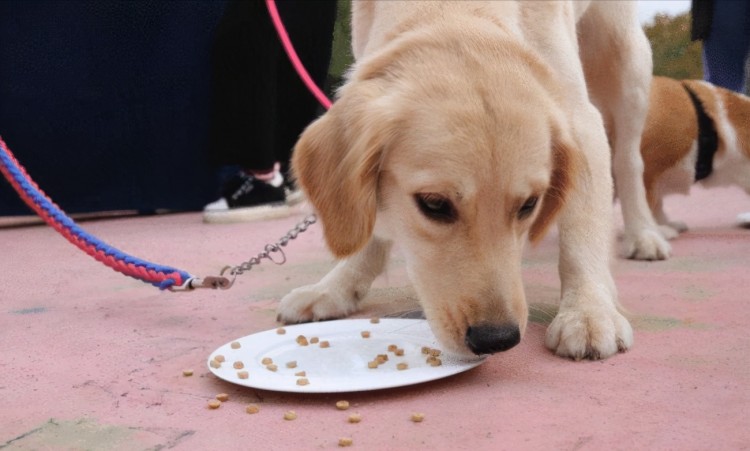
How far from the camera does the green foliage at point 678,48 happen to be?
486cm

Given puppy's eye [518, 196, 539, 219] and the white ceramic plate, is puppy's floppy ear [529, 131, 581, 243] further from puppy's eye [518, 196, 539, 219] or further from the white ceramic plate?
the white ceramic plate

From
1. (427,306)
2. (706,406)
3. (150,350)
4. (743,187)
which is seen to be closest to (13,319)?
(150,350)

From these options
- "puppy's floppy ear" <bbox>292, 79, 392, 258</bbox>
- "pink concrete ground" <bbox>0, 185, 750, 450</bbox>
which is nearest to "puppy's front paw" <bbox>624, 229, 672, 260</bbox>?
"pink concrete ground" <bbox>0, 185, 750, 450</bbox>

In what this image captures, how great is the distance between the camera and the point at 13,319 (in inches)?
94.7

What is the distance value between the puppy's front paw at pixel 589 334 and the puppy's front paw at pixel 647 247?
1.49 meters

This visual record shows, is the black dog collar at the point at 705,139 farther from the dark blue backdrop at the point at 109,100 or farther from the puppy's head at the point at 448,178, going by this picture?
the dark blue backdrop at the point at 109,100

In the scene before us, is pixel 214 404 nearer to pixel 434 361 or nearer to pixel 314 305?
pixel 434 361

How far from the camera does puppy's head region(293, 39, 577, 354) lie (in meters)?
1.64

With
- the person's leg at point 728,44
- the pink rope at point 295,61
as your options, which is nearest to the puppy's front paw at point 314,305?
the pink rope at point 295,61

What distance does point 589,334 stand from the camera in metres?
1.87

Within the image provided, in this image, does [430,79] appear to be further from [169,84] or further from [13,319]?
[169,84]

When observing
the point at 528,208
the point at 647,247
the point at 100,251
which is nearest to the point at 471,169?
the point at 528,208

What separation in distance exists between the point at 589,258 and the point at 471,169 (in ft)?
2.26

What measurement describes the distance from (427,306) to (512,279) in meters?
0.21
